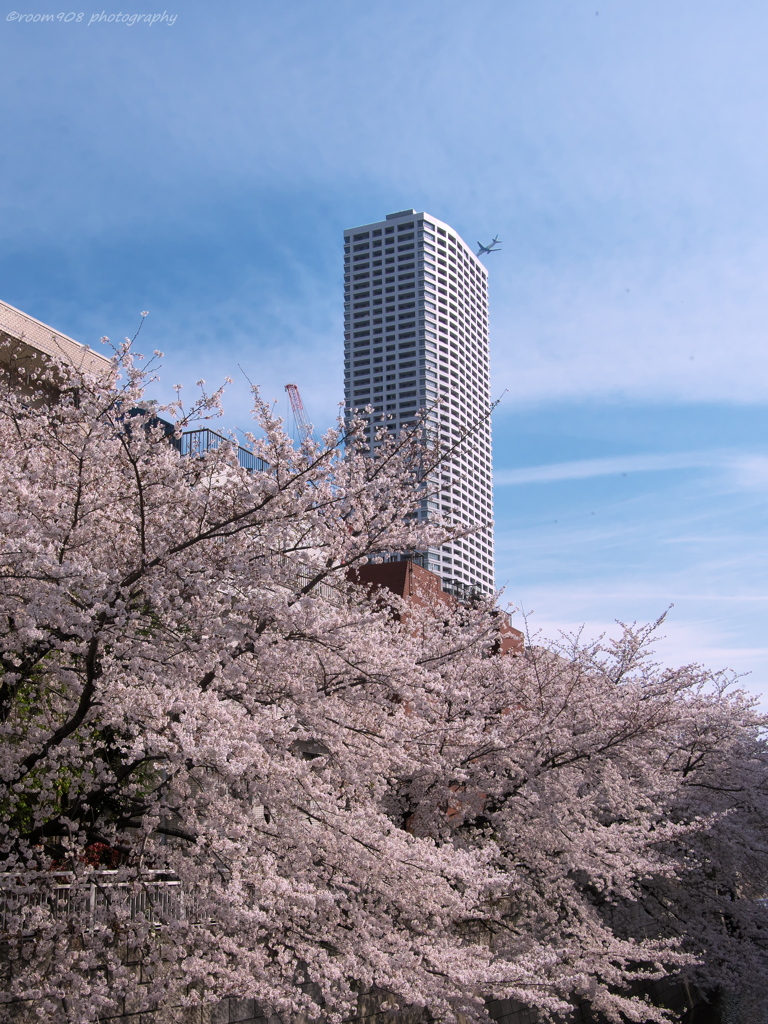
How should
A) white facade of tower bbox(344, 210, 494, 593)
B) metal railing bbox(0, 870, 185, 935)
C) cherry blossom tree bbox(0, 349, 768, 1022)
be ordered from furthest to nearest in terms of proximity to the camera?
white facade of tower bbox(344, 210, 494, 593) < metal railing bbox(0, 870, 185, 935) < cherry blossom tree bbox(0, 349, 768, 1022)

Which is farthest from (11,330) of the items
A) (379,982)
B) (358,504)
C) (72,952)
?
(379,982)

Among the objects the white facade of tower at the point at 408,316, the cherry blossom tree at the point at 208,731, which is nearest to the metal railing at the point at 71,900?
the cherry blossom tree at the point at 208,731

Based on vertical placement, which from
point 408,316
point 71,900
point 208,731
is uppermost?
point 408,316

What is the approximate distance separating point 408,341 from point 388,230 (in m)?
19.9

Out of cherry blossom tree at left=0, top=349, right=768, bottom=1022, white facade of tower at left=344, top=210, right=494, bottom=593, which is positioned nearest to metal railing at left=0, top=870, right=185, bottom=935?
cherry blossom tree at left=0, top=349, right=768, bottom=1022

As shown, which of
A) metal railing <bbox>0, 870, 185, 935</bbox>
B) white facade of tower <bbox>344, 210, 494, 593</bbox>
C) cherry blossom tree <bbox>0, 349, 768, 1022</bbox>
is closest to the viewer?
cherry blossom tree <bbox>0, 349, 768, 1022</bbox>

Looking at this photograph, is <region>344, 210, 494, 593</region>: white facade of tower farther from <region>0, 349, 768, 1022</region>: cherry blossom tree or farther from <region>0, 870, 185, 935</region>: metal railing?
<region>0, 870, 185, 935</region>: metal railing

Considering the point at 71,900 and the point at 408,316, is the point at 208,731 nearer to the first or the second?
the point at 71,900

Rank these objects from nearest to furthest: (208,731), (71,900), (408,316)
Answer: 1. (208,731)
2. (71,900)
3. (408,316)

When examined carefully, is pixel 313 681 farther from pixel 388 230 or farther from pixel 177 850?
pixel 388 230

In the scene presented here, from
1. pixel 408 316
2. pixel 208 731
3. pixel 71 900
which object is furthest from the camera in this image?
pixel 408 316

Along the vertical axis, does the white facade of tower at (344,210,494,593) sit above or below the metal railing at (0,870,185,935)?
above

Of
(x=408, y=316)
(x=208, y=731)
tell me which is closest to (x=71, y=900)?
(x=208, y=731)

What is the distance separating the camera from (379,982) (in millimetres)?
9766
